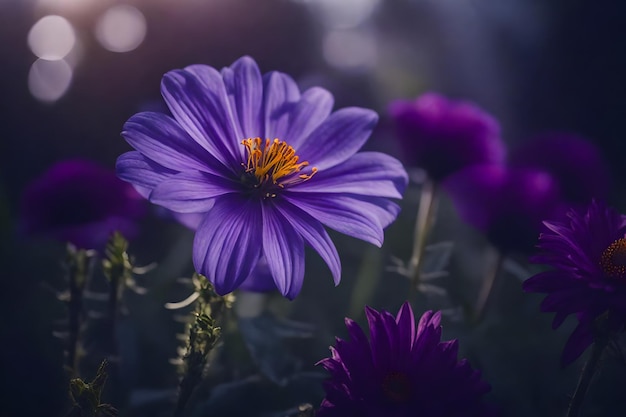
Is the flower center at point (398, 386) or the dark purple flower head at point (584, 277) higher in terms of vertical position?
the dark purple flower head at point (584, 277)

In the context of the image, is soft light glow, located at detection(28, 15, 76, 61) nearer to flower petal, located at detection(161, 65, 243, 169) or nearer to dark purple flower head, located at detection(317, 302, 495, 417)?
Result: flower petal, located at detection(161, 65, 243, 169)

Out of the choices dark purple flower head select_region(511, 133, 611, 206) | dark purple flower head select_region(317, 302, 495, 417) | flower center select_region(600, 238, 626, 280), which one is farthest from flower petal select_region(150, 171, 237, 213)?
dark purple flower head select_region(511, 133, 611, 206)

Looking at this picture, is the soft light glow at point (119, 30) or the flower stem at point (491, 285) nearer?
the flower stem at point (491, 285)

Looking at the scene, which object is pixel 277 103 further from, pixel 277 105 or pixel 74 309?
pixel 74 309

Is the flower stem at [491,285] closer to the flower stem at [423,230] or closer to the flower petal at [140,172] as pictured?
the flower stem at [423,230]

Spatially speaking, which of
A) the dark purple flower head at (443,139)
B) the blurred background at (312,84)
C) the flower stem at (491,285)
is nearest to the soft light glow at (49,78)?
the blurred background at (312,84)

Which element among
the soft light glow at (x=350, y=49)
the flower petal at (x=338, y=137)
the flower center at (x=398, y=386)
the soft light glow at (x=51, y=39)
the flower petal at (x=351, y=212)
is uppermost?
the soft light glow at (x=350, y=49)

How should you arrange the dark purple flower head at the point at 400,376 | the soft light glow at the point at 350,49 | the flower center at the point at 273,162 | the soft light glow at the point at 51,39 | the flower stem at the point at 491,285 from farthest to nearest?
the soft light glow at the point at 350,49, the soft light glow at the point at 51,39, the flower stem at the point at 491,285, the flower center at the point at 273,162, the dark purple flower head at the point at 400,376

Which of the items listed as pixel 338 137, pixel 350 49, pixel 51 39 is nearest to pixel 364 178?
pixel 338 137
